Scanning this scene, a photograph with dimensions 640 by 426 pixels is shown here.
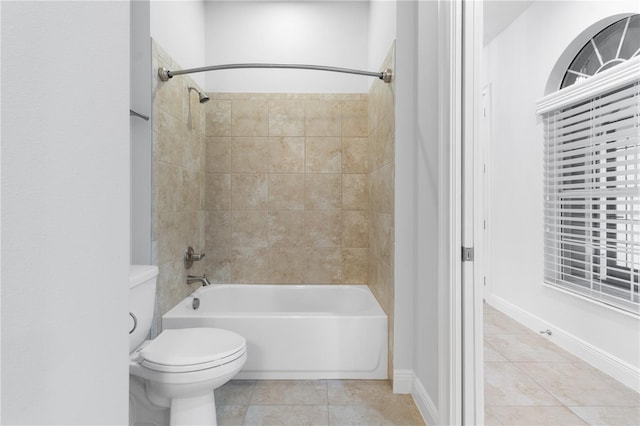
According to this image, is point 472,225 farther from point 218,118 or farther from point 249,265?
point 218,118

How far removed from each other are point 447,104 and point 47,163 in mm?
1422

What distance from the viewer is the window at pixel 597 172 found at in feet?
7.07

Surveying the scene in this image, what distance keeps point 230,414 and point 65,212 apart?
5.22ft

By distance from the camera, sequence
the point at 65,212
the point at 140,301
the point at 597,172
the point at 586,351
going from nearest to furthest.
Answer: the point at 65,212, the point at 140,301, the point at 586,351, the point at 597,172

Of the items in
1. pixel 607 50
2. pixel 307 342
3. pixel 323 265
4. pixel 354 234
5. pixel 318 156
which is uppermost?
pixel 607 50

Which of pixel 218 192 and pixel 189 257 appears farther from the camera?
pixel 218 192

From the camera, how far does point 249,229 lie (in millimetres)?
3020

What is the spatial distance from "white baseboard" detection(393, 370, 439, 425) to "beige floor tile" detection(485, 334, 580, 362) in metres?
0.89

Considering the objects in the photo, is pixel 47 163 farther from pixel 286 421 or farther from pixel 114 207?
pixel 286 421

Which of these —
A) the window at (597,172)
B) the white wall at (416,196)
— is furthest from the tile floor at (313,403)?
the window at (597,172)

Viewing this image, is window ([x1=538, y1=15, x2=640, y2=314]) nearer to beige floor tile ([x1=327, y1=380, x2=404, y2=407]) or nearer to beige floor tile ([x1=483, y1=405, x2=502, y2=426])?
beige floor tile ([x1=483, y1=405, x2=502, y2=426])

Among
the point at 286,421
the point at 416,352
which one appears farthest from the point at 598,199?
the point at 286,421

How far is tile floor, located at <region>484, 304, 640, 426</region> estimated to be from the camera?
1815 millimetres

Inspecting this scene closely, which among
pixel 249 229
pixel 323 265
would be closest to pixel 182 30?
pixel 249 229
